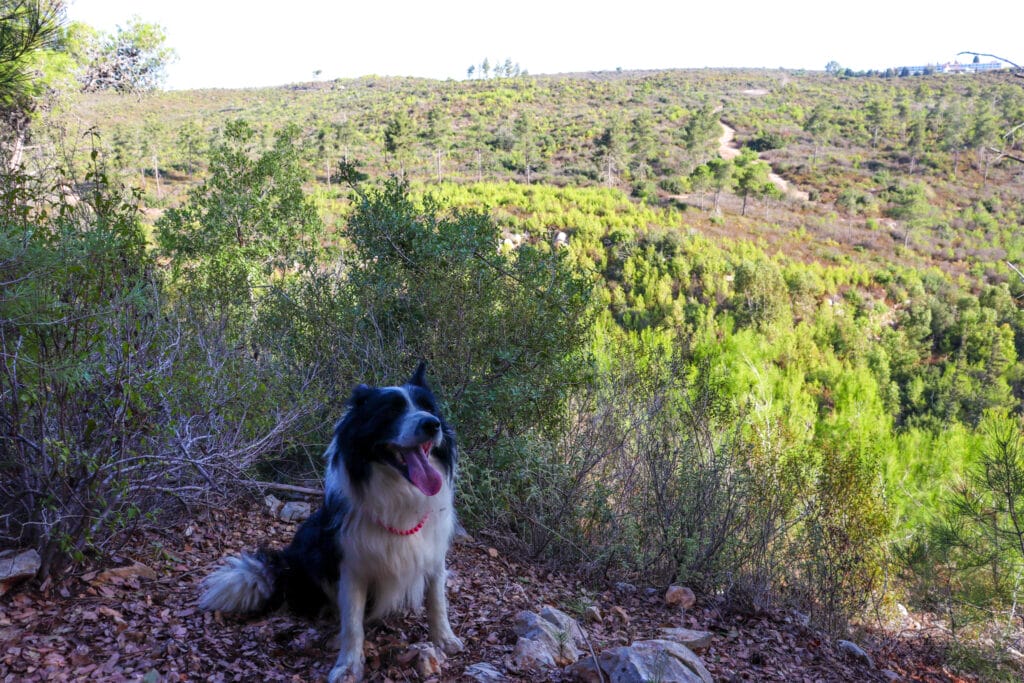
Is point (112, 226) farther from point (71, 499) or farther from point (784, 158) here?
point (784, 158)

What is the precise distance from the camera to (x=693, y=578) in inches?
231

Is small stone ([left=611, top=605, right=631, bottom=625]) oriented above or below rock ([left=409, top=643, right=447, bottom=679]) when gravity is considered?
below

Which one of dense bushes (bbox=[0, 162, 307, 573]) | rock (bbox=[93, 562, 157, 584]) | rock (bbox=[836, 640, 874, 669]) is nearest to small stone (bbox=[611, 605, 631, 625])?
rock (bbox=[836, 640, 874, 669])

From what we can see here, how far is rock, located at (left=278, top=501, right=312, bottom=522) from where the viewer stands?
546 cm

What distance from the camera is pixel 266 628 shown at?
141 inches

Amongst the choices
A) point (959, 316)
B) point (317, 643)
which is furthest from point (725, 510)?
point (959, 316)

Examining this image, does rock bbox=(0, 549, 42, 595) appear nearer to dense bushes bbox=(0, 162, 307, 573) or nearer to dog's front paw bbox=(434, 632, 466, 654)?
dense bushes bbox=(0, 162, 307, 573)

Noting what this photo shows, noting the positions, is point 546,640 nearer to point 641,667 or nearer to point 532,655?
point 532,655

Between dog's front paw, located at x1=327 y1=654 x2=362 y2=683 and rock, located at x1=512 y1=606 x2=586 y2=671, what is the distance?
31.0 inches

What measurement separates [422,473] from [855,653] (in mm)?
3867

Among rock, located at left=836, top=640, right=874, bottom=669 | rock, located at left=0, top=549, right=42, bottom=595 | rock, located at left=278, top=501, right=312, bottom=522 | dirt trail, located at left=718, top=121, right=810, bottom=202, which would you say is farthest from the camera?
dirt trail, located at left=718, top=121, right=810, bottom=202

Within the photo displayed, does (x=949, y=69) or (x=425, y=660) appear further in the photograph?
(x=949, y=69)

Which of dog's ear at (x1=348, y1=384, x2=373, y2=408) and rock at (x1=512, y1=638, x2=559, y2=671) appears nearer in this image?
dog's ear at (x1=348, y1=384, x2=373, y2=408)

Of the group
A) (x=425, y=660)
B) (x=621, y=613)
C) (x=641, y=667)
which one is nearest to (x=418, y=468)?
(x=425, y=660)
